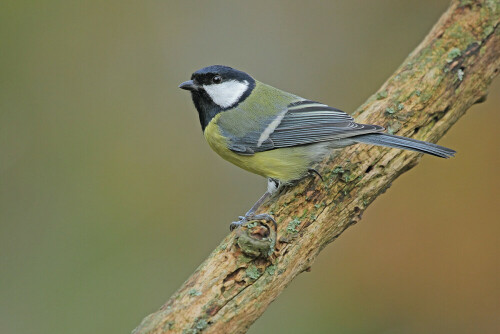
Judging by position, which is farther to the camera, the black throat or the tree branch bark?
the black throat

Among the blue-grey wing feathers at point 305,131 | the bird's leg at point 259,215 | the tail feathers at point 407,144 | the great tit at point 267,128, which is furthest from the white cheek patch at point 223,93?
the tail feathers at point 407,144

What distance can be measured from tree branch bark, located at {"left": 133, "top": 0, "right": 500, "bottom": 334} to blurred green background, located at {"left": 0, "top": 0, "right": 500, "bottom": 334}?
3.98 feet

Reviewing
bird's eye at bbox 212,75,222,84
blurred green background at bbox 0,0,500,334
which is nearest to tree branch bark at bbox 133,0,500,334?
bird's eye at bbox 212,75,222,84

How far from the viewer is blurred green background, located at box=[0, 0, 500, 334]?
4246 mm

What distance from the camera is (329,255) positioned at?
15.0 feet

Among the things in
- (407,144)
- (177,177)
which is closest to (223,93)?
(407,144)

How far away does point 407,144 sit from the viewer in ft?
9.30

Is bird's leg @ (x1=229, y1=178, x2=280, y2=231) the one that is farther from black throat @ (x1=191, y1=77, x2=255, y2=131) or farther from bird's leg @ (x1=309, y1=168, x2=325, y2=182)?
black throat @ (x1=191, y1=77, x2=255, y2=131)

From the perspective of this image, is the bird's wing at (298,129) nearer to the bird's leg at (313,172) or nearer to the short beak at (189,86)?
the bird's leg at (313,172)

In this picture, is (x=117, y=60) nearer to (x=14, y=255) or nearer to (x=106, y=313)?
(x=14, y=255)

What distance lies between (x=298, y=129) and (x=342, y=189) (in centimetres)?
46

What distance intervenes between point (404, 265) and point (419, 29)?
2619mm

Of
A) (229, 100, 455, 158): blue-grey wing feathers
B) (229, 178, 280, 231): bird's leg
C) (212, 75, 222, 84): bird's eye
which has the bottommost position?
(229, 178, 280, 231): bird's leg

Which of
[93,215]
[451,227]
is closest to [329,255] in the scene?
[451,227]
